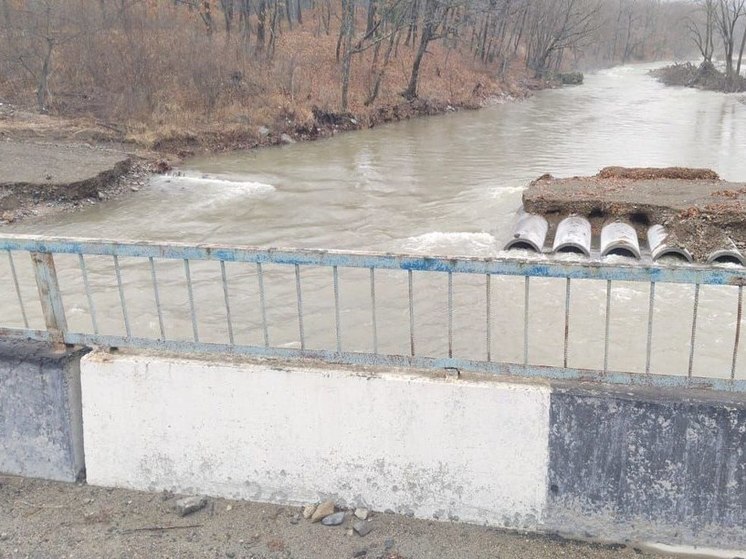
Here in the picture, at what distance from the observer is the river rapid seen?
Result: 776cm

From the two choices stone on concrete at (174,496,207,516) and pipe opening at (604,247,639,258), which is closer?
stone on concrete at (174,496,207,516)

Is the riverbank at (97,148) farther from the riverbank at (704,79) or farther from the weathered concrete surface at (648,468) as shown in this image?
the riverbank at (704,79)

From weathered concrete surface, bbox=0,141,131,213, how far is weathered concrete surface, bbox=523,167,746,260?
27.9 feet

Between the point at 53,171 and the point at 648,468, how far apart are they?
44.7 feet

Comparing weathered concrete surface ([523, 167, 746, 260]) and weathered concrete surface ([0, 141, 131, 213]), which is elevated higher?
weathered concrete surface ([0, 141, 131, 213])

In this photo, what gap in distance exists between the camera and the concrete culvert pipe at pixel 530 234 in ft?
33.9

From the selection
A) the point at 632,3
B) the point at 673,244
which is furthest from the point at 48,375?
the point at 632,3

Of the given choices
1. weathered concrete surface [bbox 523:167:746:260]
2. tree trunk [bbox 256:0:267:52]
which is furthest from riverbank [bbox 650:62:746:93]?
weathered concrete surface [bbox 523:167:746:260]

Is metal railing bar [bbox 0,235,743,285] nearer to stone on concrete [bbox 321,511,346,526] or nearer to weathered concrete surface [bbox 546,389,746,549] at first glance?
weathered concrete surface [bbox 546,389,746,549]

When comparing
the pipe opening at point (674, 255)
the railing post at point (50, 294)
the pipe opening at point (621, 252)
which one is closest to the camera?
the railing post at point (50, 294)

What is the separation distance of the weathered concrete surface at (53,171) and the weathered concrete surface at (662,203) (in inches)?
335

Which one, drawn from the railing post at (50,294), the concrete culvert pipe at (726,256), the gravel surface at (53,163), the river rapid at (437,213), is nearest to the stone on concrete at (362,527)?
the railing post at (50,294)

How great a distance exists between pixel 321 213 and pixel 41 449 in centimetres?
1012

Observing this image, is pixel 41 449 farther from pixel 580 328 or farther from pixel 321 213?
pixel 321 213
